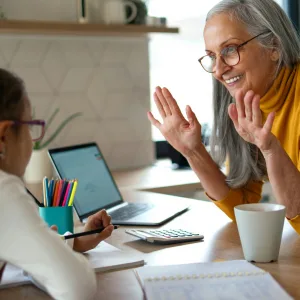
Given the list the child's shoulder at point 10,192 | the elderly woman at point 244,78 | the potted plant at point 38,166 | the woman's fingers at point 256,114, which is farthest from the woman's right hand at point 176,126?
the potted plant at point 38,166

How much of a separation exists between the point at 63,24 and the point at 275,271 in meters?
1.77

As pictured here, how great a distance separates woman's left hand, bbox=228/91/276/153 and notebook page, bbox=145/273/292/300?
39 cm

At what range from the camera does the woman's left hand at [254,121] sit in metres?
1.43

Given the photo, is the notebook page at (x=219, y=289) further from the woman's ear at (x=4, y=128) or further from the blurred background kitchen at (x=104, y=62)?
the blurred background kitchen at (x=104, y=62)

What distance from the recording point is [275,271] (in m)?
1.21

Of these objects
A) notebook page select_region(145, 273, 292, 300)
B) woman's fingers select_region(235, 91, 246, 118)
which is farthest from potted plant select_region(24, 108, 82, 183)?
notebook page select_region(145, 273, 292, 300)

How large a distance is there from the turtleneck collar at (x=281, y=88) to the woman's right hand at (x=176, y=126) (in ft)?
0.82

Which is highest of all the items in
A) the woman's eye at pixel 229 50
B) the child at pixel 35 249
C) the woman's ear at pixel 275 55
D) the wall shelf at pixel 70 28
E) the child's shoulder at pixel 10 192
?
the wall shelf at pixel 70 28

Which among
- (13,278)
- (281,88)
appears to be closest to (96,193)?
(281,88)

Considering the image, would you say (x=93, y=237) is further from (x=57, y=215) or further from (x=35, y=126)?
(x=35, y=126)

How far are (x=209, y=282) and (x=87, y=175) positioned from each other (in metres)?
0.96

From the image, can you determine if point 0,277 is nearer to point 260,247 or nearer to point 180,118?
point 260,247

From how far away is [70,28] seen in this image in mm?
2678

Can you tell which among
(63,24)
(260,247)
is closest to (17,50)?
(63,24)
